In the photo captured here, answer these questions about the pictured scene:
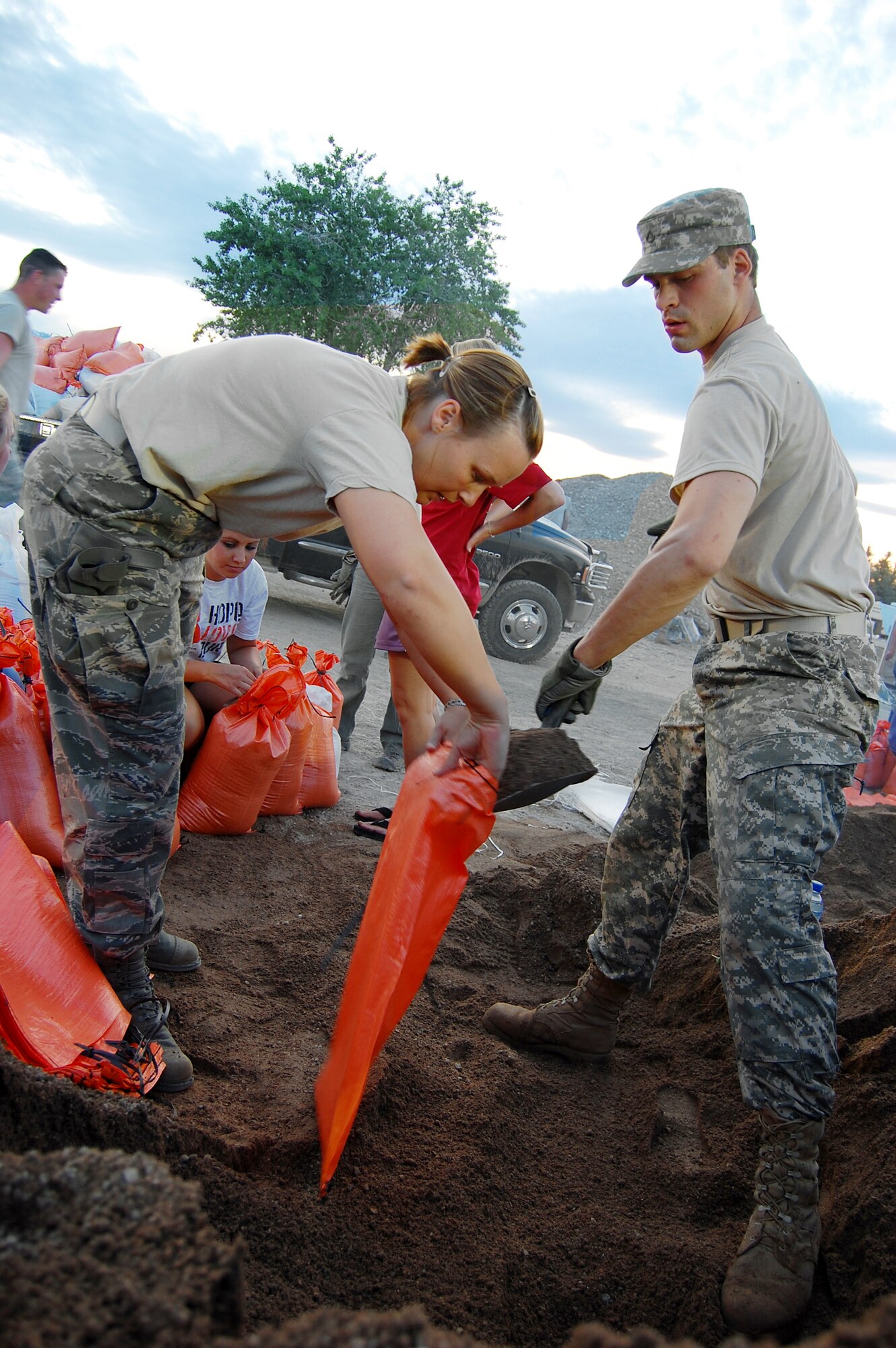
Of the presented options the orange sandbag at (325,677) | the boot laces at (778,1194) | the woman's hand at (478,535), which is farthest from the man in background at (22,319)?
the boot laces at (778,1194)

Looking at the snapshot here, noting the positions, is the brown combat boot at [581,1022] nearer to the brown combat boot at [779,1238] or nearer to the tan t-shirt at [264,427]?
the brown combat boot at [779,1238]

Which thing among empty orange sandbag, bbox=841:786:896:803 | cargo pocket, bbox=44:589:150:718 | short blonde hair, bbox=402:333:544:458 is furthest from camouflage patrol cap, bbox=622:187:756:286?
empty orange sandbag, bbox=841:786:896:803

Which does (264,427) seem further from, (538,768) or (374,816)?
(374,816)

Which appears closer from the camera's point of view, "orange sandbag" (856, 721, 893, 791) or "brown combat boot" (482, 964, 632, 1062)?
"brown combat boot" (482, 964, 632, 1062)

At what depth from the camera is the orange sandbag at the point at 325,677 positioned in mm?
3697

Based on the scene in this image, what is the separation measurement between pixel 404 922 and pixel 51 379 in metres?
7.34

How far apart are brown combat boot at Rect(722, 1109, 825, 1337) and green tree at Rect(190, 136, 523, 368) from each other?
18621mm

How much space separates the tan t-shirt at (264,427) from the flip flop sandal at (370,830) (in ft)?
6.59

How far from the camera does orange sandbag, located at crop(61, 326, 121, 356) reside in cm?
728

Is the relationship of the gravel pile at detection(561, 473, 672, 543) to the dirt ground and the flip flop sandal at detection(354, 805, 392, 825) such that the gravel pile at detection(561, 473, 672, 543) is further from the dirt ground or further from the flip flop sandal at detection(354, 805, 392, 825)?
the dirt ground

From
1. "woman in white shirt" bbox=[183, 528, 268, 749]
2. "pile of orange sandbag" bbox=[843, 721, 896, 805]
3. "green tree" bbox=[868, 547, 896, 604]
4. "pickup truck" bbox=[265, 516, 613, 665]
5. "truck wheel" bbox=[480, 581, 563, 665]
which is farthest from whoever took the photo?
"green tree" bbox=[868, 547, 896, 604]

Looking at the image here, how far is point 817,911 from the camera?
5.87ft

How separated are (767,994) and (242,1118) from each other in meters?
1.08

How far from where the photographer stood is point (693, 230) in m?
2.03
